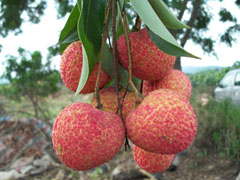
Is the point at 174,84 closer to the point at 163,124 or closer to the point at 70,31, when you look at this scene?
the point at 163,124

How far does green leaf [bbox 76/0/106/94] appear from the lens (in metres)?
0.64

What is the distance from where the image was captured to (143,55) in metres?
0.70

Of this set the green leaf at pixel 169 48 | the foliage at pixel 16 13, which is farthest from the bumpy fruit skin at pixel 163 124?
the foliage at pixel 16 13

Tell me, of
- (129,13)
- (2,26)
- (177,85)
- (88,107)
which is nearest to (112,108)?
(88,107)

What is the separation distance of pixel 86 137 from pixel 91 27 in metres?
0.28

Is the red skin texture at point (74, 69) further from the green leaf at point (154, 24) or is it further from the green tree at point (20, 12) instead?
the green tree at point (20, 12)

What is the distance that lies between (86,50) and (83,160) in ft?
0.85

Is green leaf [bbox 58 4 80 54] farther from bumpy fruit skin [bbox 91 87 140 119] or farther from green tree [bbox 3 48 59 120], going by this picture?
green tree [bbox 3 48 59 120]

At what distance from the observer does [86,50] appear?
64 cm

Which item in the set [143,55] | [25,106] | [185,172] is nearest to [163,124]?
[143,55]

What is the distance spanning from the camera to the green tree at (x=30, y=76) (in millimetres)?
4398

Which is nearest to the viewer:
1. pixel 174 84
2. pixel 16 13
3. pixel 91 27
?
pixel 91 27

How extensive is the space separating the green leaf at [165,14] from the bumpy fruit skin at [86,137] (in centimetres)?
27

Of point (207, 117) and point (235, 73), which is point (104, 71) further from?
point (235, 73)
